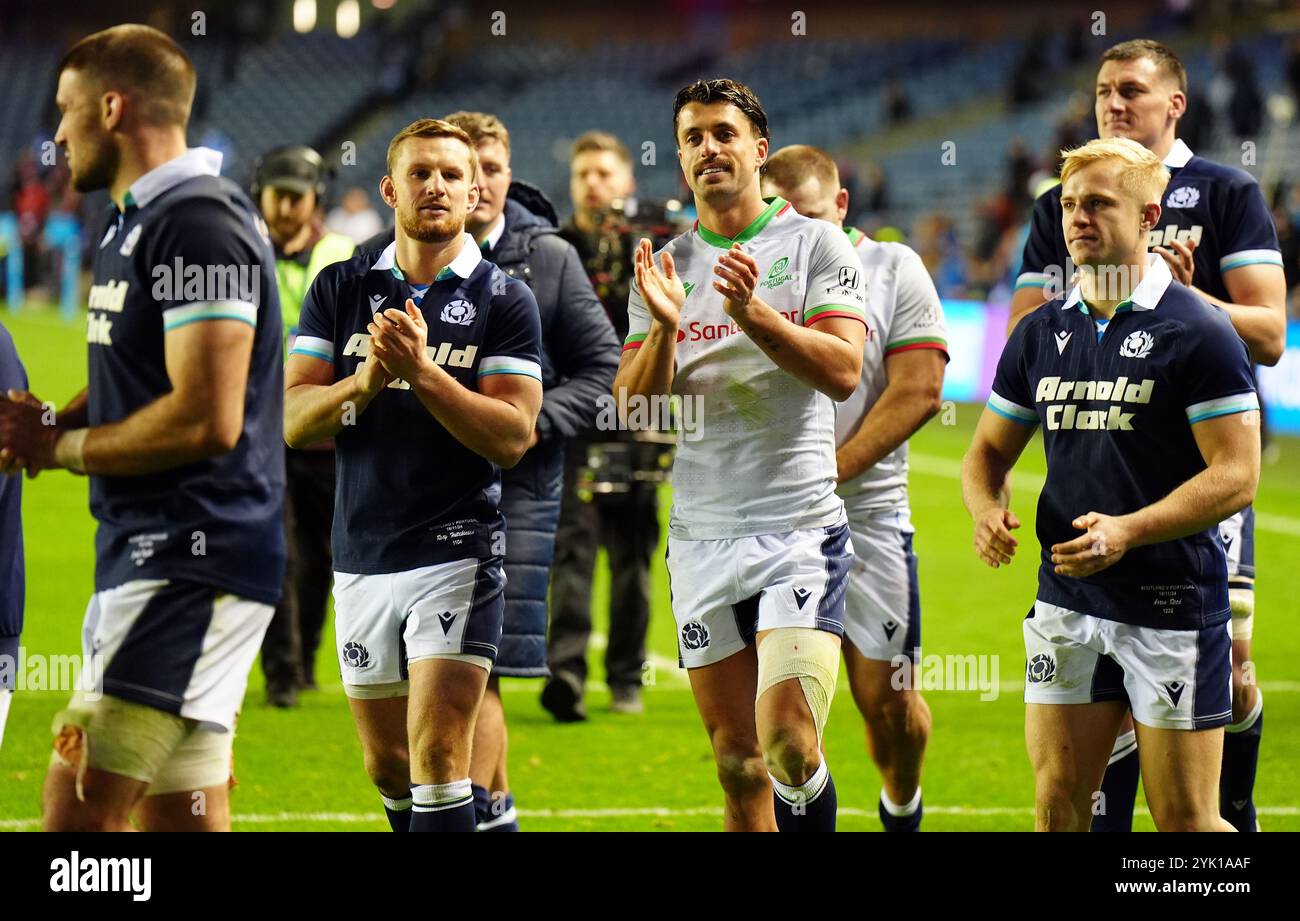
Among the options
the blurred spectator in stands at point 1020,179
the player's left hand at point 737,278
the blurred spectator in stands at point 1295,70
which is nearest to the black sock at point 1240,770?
the player's left hand at point 737,278

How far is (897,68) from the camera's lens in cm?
3847

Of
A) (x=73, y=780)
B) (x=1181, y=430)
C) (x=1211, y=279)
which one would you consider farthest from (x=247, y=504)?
(x=1211, y=279)

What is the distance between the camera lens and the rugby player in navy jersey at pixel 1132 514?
4395mm

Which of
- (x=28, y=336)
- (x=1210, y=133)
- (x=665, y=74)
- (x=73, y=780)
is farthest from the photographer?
(x=665, y=74)

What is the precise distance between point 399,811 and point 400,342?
1.47m

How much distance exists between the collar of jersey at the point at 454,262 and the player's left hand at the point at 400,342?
0.46 metres

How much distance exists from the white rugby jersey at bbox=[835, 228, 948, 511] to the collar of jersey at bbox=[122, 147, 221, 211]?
8.79 ft

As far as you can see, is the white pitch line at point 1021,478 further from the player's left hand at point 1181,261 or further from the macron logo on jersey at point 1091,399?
the macron logo on jersey at point 1091,399

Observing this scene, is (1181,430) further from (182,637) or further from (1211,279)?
(182,637)

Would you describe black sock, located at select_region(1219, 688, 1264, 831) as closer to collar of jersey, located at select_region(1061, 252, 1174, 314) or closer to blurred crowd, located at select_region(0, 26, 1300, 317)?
collar of jersey, located at select_region(1061, 252, 1174, 314)

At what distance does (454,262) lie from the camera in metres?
4.96

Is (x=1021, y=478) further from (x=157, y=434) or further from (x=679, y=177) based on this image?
(x=157, y=434)

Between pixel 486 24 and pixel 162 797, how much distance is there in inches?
1633

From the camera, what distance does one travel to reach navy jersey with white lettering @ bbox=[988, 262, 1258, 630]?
14.6ft
